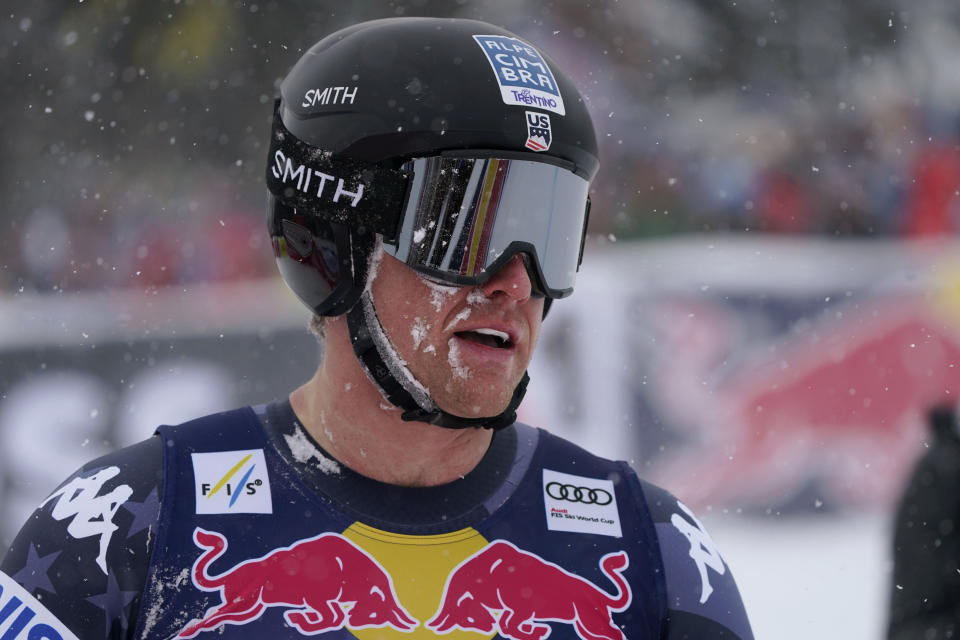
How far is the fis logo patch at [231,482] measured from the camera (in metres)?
2.61

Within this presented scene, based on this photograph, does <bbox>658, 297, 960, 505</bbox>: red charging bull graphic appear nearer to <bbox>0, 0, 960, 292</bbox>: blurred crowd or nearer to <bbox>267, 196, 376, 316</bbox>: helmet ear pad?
<bbox>0, 0, 960, 292</bbox>: blurred crowd

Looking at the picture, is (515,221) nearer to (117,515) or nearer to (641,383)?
(117,515)

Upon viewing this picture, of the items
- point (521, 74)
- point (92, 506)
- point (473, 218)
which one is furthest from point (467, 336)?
point (92, 506)

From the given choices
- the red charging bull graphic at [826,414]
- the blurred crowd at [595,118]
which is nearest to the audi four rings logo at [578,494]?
the red charging bull graphic at [826,414]

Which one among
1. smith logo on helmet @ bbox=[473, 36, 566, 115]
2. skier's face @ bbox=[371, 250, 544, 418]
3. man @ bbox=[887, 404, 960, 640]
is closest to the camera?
skier's face @ bbox=[371, 250, 544, 418]

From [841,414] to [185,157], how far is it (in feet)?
24.5

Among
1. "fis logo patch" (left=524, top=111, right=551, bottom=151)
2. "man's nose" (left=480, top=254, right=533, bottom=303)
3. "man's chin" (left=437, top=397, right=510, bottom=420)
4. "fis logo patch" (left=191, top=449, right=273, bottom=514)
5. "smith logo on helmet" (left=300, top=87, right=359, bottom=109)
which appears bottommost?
"fis logo patch" (left=191, top=449, right=273, bottom=514)

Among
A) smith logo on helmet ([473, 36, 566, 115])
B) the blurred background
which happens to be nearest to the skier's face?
smith logo on helmet ([473, 36, 566, 115])

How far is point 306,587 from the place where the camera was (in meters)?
2.52

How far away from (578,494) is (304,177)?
1.01 metres

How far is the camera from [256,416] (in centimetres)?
288

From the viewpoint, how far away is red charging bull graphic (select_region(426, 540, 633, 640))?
Answer: 8.36 ft

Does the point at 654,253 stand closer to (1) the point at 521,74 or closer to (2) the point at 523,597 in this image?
(1) the point at 521,74

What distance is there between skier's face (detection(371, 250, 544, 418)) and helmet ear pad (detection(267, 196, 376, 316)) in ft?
0.33
